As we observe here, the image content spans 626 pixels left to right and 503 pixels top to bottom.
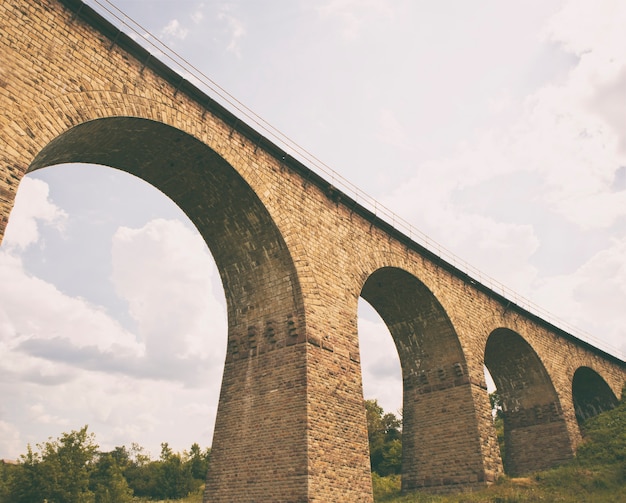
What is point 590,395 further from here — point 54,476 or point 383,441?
point 54,476

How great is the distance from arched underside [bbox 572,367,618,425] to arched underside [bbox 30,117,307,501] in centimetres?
2126

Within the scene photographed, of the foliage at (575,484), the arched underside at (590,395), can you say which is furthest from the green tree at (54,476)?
the arched underside at (590,395)

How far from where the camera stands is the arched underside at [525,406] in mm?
22219

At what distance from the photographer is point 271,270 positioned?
13625 millimetres

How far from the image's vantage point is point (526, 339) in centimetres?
2284

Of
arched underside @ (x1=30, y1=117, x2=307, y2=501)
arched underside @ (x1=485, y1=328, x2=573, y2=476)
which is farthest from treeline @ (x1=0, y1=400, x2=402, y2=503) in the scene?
arched underside @ (x1=30, y1=117, x2=307, y2=501)

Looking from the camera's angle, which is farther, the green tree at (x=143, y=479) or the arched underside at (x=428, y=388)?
the green tree at (x=143, y=479)

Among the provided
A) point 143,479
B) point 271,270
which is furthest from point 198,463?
point 271,270

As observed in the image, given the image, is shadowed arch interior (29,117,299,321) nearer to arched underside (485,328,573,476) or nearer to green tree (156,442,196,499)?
arched underside (485,328,573,476)

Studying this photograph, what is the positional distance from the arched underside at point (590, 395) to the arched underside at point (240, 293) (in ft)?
69.8

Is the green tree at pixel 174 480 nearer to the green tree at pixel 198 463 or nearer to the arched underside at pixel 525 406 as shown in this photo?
the green tree at pixel 198 463

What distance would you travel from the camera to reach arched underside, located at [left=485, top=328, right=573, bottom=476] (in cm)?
2222

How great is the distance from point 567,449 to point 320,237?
1590 centimetres

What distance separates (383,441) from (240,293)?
86.7 ft
